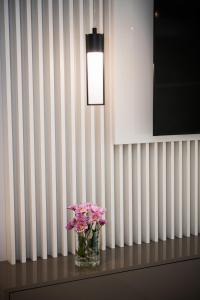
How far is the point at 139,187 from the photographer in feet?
11.1

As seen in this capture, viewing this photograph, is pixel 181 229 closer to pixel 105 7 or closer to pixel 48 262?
pixel 48 262

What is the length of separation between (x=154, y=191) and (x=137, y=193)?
0.42 ft

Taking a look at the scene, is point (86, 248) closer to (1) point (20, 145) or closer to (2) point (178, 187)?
(1) point (20, 145)

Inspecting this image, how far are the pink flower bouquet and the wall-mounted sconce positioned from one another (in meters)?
0.57

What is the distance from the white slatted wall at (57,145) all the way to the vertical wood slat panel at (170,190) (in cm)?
5

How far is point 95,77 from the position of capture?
2.96 m

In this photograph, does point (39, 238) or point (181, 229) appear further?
point (181, 229)

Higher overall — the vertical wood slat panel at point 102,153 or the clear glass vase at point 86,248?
the vertical wood slat panel at point 102,153

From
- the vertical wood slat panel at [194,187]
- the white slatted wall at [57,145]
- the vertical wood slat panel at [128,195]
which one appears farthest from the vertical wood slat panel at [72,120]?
the vertical wood slat panel at [194,187]

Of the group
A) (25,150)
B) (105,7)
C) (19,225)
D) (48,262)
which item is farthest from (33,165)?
(105,7)

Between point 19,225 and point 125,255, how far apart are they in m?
0.63

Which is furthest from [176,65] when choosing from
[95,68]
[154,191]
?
[154,191]

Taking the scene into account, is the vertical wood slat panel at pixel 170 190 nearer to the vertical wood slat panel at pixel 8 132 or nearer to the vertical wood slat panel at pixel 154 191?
the vertical wood slat panel at pixel 154 191

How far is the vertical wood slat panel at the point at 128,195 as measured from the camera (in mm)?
3320
